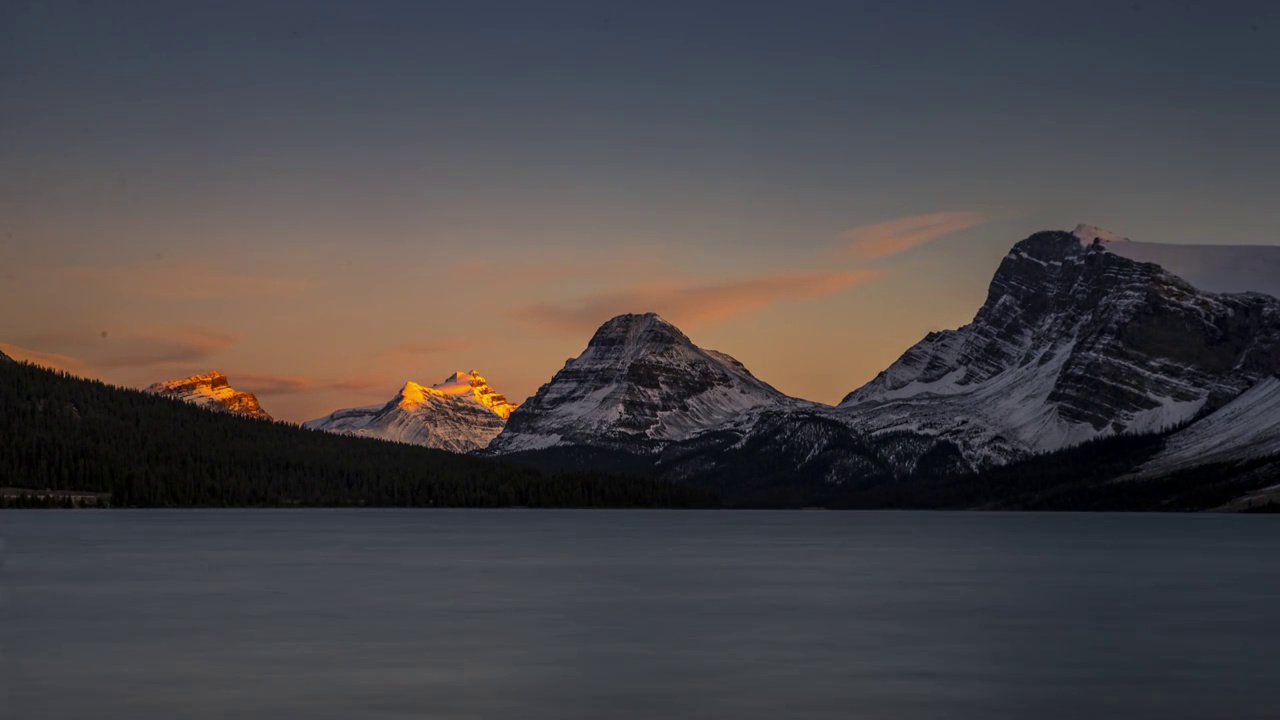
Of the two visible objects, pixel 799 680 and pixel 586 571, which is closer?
pixel 799 680

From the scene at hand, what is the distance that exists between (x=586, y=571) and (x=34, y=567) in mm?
45203

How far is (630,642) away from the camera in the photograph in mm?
70500

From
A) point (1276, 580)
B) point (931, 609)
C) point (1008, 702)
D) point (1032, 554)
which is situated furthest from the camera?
point (1032, 554)

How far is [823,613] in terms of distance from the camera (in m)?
86.7

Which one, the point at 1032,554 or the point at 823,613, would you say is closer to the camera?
the point at 823,613

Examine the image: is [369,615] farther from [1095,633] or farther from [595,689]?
[1095,633]

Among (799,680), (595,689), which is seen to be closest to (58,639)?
(595,689)

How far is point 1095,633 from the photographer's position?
246ft

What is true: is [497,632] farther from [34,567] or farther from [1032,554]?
[1032,554]

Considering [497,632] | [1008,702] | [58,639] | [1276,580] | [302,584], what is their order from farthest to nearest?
1. [1276,580]
2. [302,584]
3. [497,632]
4. [58,639]
5. [1008,702]

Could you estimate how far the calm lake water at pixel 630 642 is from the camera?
2024 inches

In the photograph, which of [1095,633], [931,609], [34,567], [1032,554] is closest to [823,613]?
[931,609]

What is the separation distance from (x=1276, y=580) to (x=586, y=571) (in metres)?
54.1

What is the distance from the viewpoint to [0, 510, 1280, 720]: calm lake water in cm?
5141
